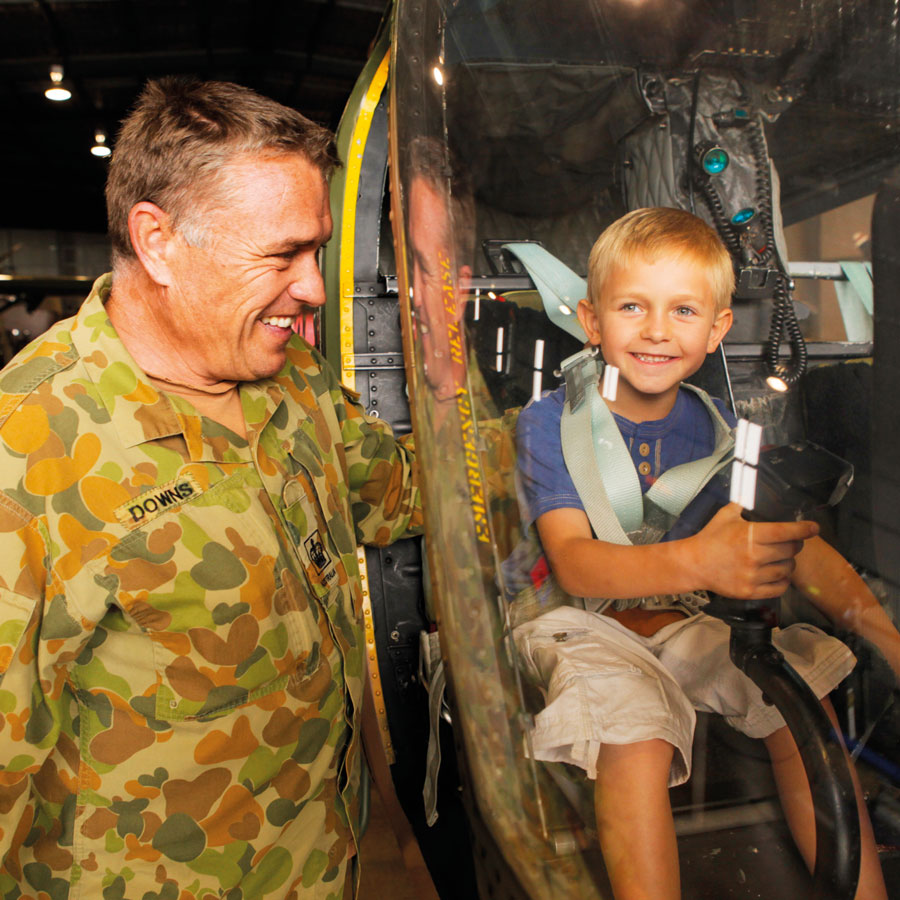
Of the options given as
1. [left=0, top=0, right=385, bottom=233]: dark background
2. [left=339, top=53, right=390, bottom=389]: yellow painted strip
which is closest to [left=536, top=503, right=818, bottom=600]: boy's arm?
[left=339, top=53, right=390, bottom=389]: yellow painted strip

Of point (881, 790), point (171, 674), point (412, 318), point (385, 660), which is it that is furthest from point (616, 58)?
point (385, 660)

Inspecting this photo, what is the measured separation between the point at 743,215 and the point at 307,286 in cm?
63

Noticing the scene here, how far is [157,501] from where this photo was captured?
1.06m

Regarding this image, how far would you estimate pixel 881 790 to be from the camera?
0.69 metres

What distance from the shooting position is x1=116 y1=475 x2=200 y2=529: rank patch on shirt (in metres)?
1.04

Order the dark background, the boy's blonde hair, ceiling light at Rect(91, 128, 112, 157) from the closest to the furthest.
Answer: the boy's blonde hair, the dark background, ceiling light at Rect(91, 128, 112, 157)

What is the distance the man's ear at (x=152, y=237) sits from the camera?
3.60 feet

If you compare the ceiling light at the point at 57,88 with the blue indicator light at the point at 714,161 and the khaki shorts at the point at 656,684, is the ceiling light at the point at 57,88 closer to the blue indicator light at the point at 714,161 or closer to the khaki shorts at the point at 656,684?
the blue indicator light at the point at 714,161

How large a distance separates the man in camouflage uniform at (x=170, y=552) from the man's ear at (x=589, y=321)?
0.48 m

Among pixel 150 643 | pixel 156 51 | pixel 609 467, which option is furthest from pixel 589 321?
pixel 156 51

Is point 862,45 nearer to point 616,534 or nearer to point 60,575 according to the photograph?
point 616,534

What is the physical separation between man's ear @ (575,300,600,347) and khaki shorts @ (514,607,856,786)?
0.29 m

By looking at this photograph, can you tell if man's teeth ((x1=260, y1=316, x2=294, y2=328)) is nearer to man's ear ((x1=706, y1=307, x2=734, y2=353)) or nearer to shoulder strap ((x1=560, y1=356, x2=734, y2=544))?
shoulder strap ((x1=560, y1=356, x2=734, y2=544))

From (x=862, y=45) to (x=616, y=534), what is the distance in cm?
58
